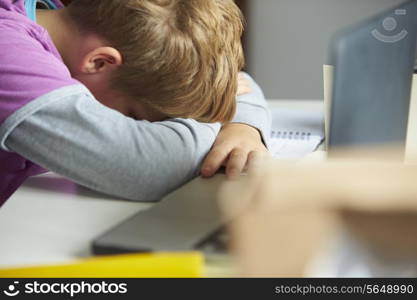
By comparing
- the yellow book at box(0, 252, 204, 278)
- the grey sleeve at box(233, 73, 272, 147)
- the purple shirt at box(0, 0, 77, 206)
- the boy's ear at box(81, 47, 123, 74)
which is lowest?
the grey sleeve at box(233, 73, 272, 147)

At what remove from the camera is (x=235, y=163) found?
1.95 feet

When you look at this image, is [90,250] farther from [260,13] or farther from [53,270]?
[260,13]

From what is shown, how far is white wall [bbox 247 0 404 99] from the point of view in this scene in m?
1.01

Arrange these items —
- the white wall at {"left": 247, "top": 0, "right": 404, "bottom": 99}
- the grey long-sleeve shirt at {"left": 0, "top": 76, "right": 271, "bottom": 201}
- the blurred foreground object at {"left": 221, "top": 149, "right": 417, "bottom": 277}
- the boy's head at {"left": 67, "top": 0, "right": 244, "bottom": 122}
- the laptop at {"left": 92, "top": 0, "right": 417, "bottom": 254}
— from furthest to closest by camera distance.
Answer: the white wall at {"left": 247, "top": 0, "right": 404, "bottom": 99}, the boy's head at {"left": 67, "top": 0, "right": 244, "bottom": 122}, the grey long-sleeve shirt at {"left": 0, "top": 76, "right": 271, "bottom": 201}, the laptop at {"left": 92, "top": 0, "right": 417, "bottom": 254}, the blurred foreground object at {"left": 221, "top": 149, "right": 417, "bottom": 277}

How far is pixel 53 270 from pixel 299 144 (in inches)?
18.1

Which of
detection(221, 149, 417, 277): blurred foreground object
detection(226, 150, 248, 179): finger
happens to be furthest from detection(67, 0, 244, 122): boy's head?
detection(221, 149, 417, 277): blurred foreground object

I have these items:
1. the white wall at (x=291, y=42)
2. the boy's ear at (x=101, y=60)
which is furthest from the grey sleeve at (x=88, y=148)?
the white wall at (x=291, y=42)

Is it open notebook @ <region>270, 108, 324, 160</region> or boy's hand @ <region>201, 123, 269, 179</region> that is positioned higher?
boy's hand @ <region>201, 123, 269, 179</region>

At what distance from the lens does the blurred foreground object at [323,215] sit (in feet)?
0.99

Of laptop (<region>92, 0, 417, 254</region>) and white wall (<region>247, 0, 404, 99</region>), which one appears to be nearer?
laptop (<region>92, 0, 417, 254</region>)

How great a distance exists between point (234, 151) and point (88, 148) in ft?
0.50

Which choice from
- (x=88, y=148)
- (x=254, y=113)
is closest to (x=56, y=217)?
(x=88, y=148)

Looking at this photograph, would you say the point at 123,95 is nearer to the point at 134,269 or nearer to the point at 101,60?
the point at 101,60

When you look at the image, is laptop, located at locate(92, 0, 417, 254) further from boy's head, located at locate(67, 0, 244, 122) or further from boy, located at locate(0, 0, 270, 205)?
boy's head, located at locate(67, 0, 244, 122)
